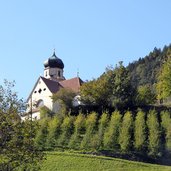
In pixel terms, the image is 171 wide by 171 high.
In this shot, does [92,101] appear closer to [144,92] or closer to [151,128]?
[144,92]

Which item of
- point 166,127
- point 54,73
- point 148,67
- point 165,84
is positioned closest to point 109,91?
point 165,84

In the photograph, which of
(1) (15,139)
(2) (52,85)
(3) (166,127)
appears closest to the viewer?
(1) (15,139)

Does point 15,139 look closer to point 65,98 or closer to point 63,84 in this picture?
point 65,98

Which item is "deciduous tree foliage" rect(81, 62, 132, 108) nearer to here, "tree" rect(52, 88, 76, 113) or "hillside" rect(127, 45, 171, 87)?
"tree" rect(52, 88, 76, 113)

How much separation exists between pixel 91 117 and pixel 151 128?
28.8 ft

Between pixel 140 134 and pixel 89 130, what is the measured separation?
20.3 feet

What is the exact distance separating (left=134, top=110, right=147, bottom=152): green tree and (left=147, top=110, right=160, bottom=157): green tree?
549mm

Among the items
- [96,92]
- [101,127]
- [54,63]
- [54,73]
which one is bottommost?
[101,127]

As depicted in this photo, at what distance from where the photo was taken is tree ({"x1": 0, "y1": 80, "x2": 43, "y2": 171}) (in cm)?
2103

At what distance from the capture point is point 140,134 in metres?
→ 48.7

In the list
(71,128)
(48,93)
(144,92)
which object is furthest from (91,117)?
(48,93)

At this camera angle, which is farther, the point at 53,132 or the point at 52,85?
the point at 52,85

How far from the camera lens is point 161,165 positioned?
42.9m

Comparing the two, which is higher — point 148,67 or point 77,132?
point 148,67
